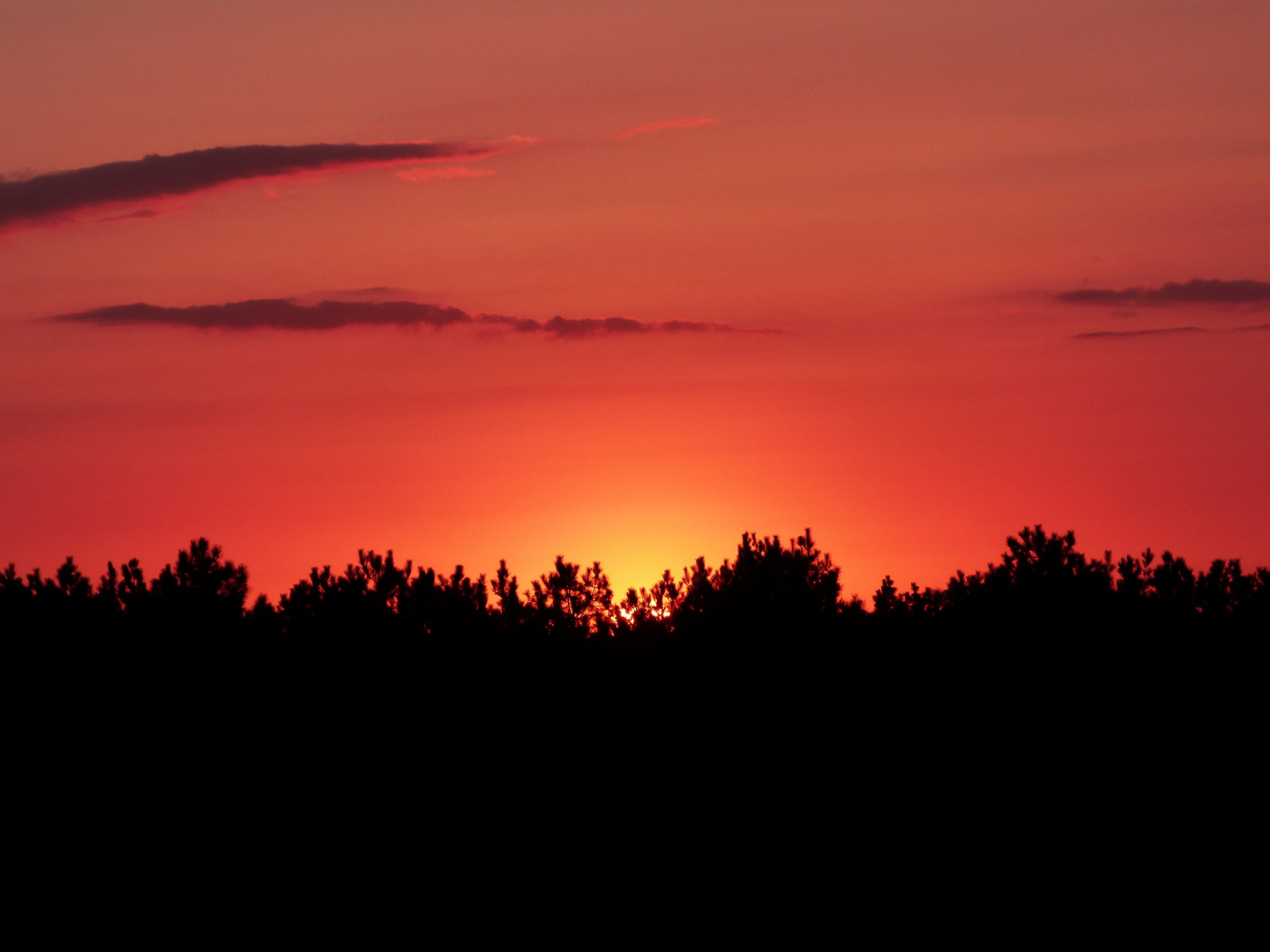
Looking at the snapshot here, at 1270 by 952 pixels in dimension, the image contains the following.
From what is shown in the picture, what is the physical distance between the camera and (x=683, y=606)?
2176 inches

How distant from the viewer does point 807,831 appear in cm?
3497

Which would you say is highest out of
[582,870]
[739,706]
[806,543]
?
[806,543]

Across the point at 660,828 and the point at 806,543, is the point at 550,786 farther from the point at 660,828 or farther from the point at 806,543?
the point at 806,543

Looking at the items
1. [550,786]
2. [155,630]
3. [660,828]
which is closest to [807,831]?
[660,828]

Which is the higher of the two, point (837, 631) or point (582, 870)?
point (837, 631)

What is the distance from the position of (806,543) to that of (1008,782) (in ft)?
77.8

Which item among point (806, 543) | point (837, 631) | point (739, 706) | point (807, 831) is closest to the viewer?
point (807, 831)

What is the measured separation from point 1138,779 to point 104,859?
21458mm

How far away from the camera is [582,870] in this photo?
33719 mm

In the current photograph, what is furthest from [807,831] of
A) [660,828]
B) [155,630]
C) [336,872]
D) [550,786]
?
[155,630]

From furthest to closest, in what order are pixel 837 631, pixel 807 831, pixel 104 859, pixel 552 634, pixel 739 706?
pixel 552 634, pixel 837 631, pixel 739 706, pixel 807 831, pixel 104 859

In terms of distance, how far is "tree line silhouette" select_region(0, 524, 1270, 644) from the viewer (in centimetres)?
4541

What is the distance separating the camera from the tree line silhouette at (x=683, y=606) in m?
45.4

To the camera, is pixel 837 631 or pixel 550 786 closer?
pixel 550 786
